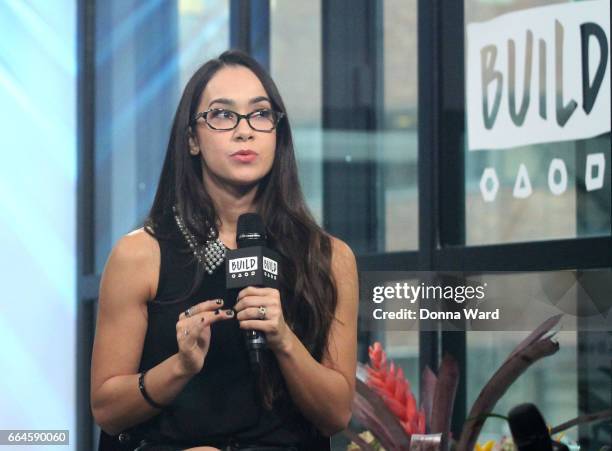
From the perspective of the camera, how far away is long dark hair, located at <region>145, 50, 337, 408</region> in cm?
186

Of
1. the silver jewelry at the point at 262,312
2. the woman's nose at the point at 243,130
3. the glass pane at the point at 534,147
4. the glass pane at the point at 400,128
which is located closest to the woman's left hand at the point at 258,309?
the silver jewelry at the point at 262,312

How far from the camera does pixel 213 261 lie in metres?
1.85

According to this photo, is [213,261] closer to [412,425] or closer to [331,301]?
[331,301]

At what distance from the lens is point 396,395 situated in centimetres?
262

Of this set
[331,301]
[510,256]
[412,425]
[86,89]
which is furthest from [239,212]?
A: [86,89]

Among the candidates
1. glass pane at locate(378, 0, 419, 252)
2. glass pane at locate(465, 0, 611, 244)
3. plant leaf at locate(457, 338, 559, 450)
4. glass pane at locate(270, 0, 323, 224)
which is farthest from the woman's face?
glass pane at locate(270, 0, 323, 224)

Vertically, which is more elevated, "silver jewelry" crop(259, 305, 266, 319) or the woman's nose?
the woman's nose

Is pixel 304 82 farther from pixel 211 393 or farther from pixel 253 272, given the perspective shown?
pixel 253 272

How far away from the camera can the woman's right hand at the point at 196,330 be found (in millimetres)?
1615

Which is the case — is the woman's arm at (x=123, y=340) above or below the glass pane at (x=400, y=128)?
below

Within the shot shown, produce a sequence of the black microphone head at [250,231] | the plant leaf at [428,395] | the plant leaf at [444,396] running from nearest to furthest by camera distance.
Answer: the black microphone head at [250,231], the plant leaf at [444,396], the plant leaf at [428,395]

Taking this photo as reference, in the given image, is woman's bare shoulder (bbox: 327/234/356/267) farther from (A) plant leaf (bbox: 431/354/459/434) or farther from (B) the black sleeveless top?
(A) plant leaf (bbox: 431/354/459/434)

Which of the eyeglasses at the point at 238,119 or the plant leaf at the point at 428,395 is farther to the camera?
the plant leaf at the point at 428,395

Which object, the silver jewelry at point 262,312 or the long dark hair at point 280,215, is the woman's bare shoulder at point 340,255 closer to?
the long dark hair at point 280,215
